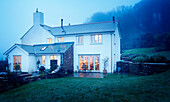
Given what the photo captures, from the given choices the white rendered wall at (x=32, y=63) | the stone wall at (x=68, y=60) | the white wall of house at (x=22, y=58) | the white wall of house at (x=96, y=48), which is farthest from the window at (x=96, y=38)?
the white wall of house at (x=22, y=58)

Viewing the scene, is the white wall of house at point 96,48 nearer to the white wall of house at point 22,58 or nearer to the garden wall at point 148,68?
the garden wall at point 148,68

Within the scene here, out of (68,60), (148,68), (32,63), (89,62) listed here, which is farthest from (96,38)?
(32,63)

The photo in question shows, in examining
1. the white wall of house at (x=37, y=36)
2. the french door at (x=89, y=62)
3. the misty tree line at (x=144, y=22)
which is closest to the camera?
the french door at (x=89, y=62)

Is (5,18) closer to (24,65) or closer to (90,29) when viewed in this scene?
(24,65)

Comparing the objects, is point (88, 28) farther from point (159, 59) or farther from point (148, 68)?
point (159, 59)

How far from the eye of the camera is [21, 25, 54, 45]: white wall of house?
20.2m

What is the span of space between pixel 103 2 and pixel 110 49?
143 m

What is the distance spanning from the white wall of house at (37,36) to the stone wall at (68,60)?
188 inches

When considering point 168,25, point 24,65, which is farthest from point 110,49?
point 168,25

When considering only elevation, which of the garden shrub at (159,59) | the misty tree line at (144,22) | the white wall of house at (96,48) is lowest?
the garden shrub at (159,59)

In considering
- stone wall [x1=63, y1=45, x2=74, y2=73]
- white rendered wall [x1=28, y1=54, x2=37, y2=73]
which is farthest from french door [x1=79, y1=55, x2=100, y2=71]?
white rendered wall [x1=28, y1=54, x2=37, y2=73]

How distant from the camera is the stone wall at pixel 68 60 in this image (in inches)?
617

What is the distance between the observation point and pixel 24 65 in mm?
16656

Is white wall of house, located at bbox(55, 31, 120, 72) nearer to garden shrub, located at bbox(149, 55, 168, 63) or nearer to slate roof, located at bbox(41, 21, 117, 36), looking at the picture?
slate roof, located at bbox(41, 21, 117, 36)
